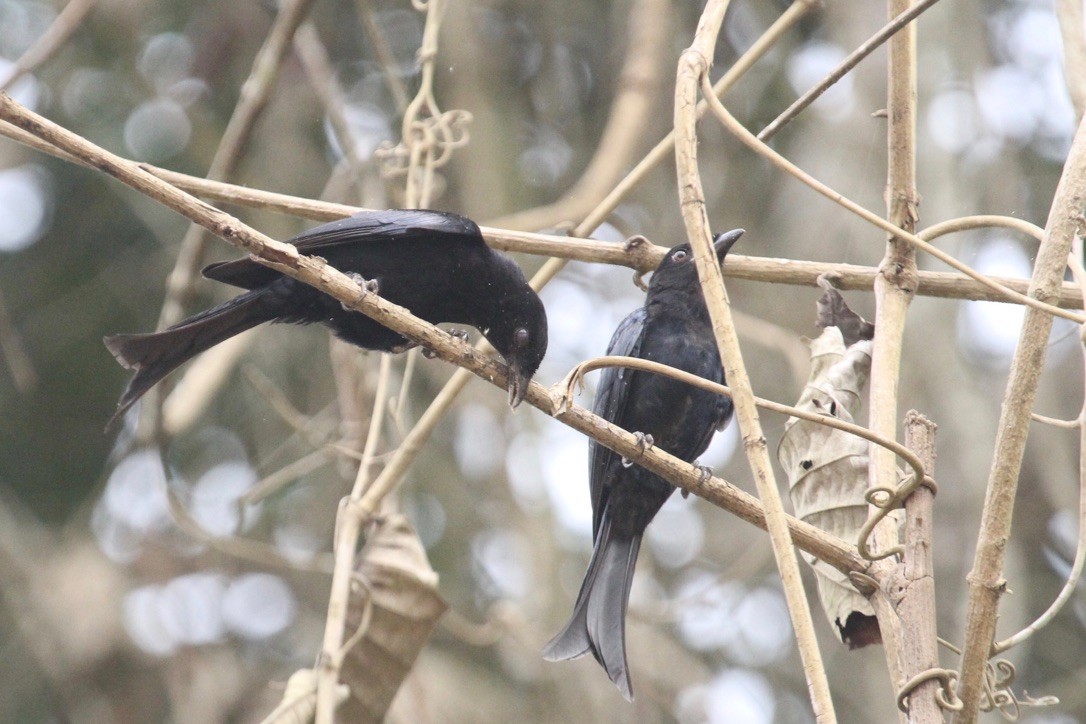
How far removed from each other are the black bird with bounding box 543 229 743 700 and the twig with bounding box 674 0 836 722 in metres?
2.17

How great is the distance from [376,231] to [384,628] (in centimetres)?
130

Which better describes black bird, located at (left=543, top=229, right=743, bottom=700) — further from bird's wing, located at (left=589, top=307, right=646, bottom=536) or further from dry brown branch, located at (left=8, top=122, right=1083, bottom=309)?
dry brown branch, located at (left=8, top=122, right=1083, bottom=309)

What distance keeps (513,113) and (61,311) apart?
2862mm

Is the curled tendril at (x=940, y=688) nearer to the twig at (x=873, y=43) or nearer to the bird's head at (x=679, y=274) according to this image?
the twig at (x=873, y=43)

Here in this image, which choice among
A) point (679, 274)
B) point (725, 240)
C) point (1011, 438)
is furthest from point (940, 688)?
point (679, 274)

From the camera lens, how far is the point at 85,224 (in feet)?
21.7

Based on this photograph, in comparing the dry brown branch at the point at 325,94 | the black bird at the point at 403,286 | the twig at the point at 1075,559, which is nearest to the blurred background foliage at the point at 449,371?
the dry brown branch at the point at 325,94

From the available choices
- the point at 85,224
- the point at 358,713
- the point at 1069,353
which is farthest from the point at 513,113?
the point at 358,713

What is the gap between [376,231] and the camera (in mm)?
3736

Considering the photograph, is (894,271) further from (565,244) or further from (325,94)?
(325,94)

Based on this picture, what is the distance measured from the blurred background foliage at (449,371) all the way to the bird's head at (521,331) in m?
2.19

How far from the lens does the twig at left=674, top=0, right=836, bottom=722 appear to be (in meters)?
1.56

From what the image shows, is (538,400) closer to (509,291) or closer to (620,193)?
(620,193)

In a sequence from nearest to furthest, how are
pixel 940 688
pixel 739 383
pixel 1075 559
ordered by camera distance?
pixel 739 383, pixel 940 688, pixel 1075 559
